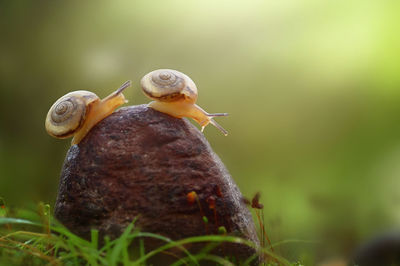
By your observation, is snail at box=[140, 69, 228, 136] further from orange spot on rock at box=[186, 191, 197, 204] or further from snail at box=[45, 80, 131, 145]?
orange spot on rock at box=[186, 191, 197, 204]

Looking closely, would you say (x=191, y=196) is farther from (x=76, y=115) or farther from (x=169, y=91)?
(x=76, y=115)

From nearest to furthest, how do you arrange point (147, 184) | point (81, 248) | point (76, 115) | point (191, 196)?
1. point (81, 248)
2. point (191, 196)
3. point (147, 184)
4. point (76, 115)

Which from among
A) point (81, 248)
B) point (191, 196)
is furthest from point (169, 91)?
point (81, 248)

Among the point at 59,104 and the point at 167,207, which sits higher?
the point at 59,104

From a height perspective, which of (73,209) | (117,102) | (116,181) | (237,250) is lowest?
(237,250)

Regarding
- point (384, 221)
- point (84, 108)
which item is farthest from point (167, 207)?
point (384, 221)

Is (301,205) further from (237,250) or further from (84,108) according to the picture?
(84,108)

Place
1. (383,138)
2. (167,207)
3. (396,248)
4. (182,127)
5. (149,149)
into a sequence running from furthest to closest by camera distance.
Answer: (383,138) → (396,248) → (182,127) → (149,149) → (167,207)
